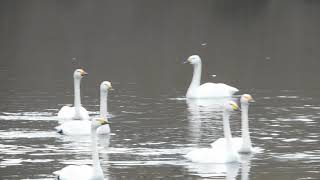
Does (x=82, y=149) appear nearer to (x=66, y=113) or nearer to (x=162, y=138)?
(x=162, y=138)

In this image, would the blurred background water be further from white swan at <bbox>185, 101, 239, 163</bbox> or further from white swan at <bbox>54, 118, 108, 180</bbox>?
white swan at <bbox>54, 118, 108, 180</bbox>

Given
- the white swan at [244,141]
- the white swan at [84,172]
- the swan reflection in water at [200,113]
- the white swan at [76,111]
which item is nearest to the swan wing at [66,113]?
the white swan at [76,111]

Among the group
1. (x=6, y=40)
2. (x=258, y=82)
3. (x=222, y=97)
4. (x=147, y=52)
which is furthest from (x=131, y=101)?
(x=6, y=40)

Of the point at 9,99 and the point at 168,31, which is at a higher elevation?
the point at 168,31

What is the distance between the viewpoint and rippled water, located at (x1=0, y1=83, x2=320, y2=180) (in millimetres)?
18109

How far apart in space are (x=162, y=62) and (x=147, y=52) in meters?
3.84

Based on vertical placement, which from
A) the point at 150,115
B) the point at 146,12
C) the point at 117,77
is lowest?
the point at 150,115

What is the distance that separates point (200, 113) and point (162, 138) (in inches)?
169

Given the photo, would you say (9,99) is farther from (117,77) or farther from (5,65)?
(5,65)

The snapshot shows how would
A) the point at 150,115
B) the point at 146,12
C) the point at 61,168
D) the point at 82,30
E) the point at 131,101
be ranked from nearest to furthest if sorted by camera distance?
the point at 61,168 < the point at 150,115 < the point at 131,101 < the point at 82,30 < the point at 146,12

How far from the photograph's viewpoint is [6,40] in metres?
48.0

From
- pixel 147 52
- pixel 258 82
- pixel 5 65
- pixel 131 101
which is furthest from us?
pixel 147 52

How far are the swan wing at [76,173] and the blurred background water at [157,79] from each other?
22.5 inches

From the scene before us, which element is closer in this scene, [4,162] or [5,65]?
[4,162]
